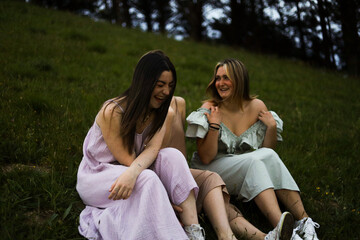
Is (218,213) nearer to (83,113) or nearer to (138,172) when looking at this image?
(138,172)

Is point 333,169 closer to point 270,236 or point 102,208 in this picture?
point 270,236

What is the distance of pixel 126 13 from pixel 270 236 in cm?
1550

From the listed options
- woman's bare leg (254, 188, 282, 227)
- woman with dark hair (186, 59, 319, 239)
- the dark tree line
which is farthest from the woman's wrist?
the dark tree line

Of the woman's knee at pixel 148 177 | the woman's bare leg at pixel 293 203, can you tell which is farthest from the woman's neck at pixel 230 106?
the woman's knee at pixel 148 177

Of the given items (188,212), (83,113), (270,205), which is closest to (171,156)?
(188,212)

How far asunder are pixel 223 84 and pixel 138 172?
5.07 ft

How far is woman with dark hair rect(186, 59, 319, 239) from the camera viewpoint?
2.78 meters

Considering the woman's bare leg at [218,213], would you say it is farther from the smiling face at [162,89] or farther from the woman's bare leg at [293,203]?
the smiling face at [162,89]

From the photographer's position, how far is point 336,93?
7555mm

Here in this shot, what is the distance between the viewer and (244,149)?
3.46m

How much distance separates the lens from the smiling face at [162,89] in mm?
2574

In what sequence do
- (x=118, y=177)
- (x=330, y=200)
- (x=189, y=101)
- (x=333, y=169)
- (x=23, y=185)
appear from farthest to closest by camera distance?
1. (x=189, y=101)
2. (x=333, y=169)
3. (x=330, y=200)
4. (x=23, y=185)
5. (x=118, y=177)

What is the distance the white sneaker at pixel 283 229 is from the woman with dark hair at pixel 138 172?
1.93 ft

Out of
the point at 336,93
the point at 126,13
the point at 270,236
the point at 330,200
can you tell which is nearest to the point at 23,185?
the point at 270,236
